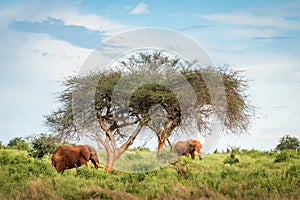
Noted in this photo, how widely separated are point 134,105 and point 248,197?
28.3ft

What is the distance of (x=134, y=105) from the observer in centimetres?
1831

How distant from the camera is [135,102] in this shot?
18266 mm

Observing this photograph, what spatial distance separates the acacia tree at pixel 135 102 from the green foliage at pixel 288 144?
10243mm

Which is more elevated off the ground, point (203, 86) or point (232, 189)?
point (203, 86)

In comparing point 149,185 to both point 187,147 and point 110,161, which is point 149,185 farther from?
point 187,147

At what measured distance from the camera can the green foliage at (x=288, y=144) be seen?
28281mm

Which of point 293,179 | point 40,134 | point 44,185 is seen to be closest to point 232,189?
point 293,179

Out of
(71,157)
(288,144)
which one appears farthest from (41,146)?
(288,144)

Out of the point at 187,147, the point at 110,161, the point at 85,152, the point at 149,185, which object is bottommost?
the point at 149,185

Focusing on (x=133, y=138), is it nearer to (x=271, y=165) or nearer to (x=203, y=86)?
(x=203, y=86)

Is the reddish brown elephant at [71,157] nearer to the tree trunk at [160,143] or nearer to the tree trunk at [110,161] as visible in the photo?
the tree trunk at [110,161]

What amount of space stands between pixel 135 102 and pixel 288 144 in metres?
13.7

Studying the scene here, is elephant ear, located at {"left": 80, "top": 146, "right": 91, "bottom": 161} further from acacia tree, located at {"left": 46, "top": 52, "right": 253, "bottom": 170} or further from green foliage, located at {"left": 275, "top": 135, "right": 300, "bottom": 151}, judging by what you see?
green foliage, located at {"left": 275, "top": 135, "right": 300, "bottom": 151}

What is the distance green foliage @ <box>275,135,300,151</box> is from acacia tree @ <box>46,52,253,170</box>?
33.6 ft
